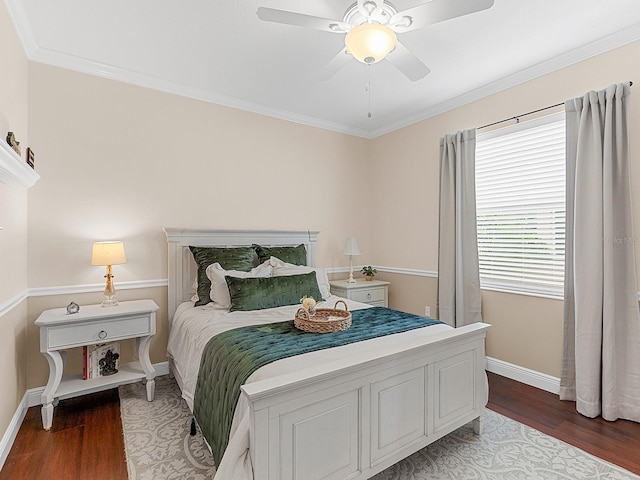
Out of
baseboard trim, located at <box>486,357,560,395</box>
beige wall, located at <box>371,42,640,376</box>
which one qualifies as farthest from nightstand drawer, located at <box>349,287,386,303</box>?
baseboard trim, located at <box>486,357,560,395</box>

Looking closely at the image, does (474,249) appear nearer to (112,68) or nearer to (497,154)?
(497,154)

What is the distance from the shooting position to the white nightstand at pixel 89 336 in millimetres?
2295

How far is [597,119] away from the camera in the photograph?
2.47 metres

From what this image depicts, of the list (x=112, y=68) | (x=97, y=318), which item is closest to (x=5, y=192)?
(x=97, y=318)

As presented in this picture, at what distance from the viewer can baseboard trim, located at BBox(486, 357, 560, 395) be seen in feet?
9.25

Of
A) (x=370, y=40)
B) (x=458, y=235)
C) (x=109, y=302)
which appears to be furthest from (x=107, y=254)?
(x=458, y=235)

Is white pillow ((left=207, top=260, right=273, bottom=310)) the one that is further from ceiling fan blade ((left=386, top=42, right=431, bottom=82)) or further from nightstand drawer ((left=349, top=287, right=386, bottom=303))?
ceiling fan blade ((left=386, top=42, right=431, bottom=82))

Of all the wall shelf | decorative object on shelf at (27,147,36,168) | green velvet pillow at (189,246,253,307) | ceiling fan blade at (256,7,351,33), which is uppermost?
ceiling fan blade at (256,7,351,33)

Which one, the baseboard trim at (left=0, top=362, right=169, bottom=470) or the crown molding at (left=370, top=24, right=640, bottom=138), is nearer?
the baseboard trim at (left=0, top=362, right=169, bottom=470)

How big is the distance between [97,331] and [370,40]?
2627 mm

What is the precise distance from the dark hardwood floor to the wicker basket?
4.11 ft

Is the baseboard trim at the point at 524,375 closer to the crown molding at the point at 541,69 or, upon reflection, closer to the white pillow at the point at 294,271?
the white pillow at the point at 294,271

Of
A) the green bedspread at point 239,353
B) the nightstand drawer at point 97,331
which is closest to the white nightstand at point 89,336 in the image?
the nightstand drawer at point 97,331

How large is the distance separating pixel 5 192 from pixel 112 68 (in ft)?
4.75
